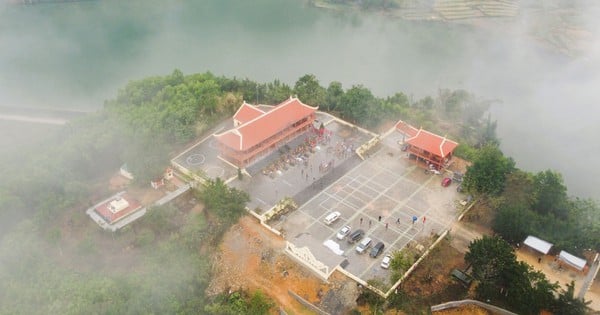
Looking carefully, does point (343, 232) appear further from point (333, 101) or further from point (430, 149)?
point (333, 101)

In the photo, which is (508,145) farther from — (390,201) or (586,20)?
(586,20)

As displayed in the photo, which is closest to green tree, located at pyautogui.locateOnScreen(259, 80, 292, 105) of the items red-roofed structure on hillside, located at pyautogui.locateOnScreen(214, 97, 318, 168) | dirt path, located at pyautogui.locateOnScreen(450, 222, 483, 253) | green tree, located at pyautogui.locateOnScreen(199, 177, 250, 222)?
red-roofed structure on hillside, located at pyautogui.locateOnScreen(214, 97, 318, 168)

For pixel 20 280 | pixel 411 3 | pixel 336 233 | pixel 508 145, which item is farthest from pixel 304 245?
pixel 411 3

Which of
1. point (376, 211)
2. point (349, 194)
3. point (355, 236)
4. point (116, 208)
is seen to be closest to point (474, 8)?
point (349, 194)

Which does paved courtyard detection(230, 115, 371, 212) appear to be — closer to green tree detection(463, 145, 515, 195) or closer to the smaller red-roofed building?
the smaller red-roofed building

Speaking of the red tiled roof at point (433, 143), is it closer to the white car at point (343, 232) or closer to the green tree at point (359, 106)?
the green tree at point (359, 106)
